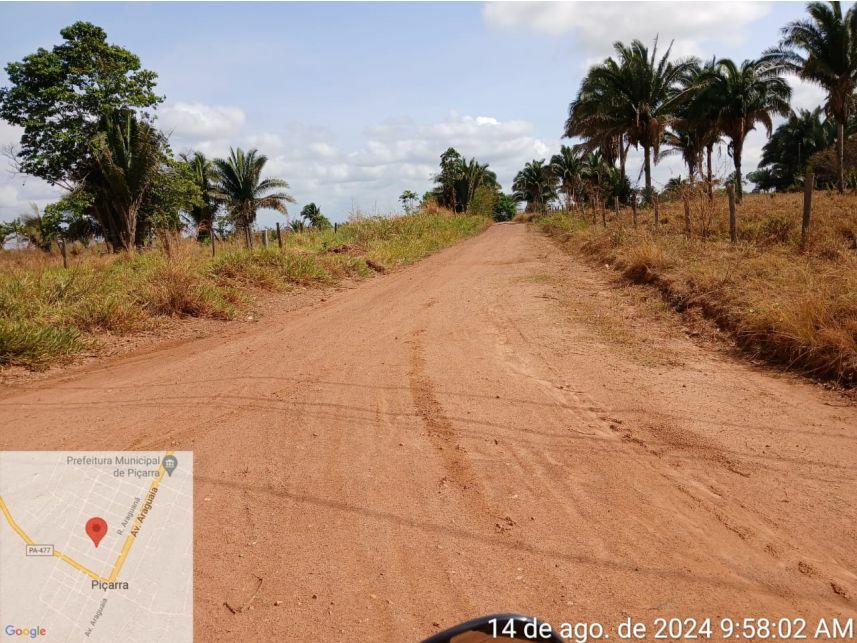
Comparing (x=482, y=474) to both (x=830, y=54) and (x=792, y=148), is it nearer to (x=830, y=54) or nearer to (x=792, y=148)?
(x=830, y=54)

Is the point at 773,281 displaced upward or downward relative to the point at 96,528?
upward

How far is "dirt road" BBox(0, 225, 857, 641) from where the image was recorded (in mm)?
2496

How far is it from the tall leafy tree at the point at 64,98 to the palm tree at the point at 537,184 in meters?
42.9

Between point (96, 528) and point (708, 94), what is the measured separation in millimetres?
35811

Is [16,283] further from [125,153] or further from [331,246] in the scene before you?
[125,153]

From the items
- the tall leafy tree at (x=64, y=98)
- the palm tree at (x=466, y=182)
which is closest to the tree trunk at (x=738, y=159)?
the palm tree at (x=466, y=182)

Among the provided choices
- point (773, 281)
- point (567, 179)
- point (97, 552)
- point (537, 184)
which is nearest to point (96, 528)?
point (97, 552)

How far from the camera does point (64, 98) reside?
24.2m

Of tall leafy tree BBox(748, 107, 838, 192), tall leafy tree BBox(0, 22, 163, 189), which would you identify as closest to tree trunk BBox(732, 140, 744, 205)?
tall leafy tree BBox(748, 107, 838, 192)

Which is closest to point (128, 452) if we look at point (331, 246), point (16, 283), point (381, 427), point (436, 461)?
point (381, 427)

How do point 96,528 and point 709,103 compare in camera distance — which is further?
point 709,103

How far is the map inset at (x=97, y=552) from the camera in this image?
2361mm

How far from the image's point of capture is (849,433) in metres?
4.05

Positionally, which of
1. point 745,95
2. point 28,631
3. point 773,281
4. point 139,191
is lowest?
point 28,631
